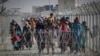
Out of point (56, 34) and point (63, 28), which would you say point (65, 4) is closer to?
point (56, 34)

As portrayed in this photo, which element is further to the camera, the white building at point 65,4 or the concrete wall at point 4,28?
the white building at point 65,4

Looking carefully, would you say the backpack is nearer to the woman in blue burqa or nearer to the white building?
the woman in blue burqa

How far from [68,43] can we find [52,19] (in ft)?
3.24

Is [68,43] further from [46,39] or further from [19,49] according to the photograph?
[19,49]

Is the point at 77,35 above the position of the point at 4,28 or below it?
below

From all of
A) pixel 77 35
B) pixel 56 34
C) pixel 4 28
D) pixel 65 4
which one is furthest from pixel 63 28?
pixel 65 4

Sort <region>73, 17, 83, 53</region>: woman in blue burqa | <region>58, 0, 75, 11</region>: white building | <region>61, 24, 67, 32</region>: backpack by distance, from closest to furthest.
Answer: <region>73, 17, 83, 53</region>: woman in blue burqa, <region>61, 24, 67, 32</region>: backpack, <region>58, 0, 75, 11</region>: white building

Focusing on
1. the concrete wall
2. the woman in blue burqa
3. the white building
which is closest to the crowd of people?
the woman in blue burqa

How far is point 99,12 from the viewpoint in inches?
481

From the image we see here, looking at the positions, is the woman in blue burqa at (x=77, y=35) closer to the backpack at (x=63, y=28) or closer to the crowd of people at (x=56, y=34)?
the crowd of people at (x=56, y=34)

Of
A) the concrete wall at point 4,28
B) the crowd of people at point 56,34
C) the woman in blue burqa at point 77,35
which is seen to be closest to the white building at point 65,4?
the concrete wall at point 4,28

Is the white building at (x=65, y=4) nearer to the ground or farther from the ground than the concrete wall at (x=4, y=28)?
farther from the ground

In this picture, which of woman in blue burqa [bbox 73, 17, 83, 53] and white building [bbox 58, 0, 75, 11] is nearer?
woman in blue burqa [bbox 73, 17, 83, 53]

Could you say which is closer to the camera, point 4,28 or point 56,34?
point 56,34
